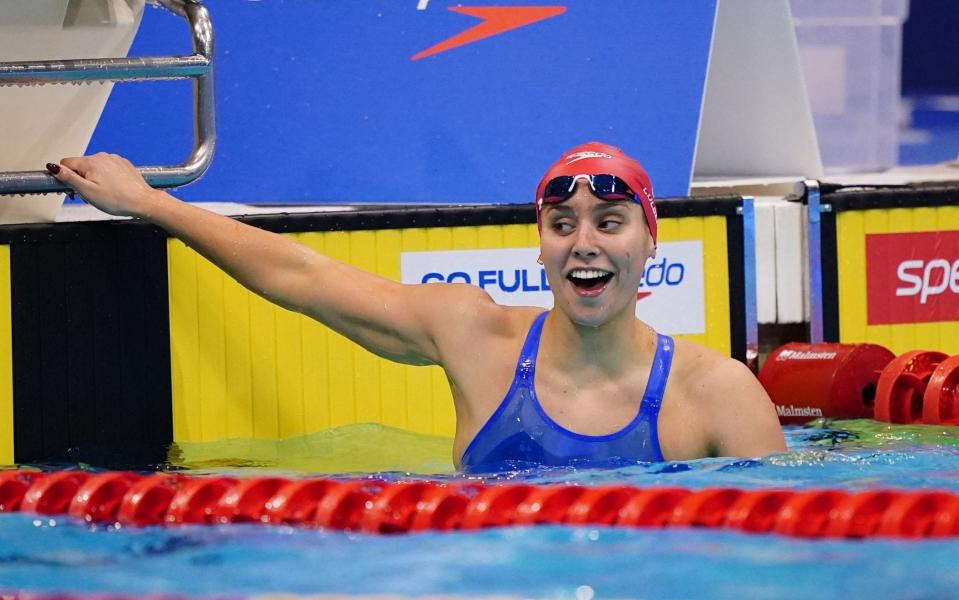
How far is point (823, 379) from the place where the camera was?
4164mm

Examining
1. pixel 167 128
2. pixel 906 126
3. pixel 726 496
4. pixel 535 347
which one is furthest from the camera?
pixel 906 126

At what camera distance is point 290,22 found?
16.7 ft

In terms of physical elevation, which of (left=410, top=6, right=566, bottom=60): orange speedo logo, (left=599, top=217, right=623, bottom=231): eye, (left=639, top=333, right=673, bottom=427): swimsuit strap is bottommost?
(left=639, top=333, right=673, bottom=427): swimsuit strap

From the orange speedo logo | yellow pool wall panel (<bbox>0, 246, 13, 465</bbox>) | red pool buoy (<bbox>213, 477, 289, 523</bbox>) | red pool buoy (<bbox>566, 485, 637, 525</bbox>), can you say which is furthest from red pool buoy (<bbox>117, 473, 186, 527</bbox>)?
the orange speedo logo

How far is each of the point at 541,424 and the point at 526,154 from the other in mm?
2120

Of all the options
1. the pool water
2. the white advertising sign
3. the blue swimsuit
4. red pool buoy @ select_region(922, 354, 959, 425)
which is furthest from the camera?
the white advertising sign

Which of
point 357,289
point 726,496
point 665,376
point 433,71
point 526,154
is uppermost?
point 433,71

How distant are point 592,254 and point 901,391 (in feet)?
5.23

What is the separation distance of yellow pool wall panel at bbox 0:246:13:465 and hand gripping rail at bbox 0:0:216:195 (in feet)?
1.27

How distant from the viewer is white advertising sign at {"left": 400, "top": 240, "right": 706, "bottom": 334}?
14.0 ft

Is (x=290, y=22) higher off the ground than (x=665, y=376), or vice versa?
(x=290, y=22)

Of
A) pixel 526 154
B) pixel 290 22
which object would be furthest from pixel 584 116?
pixel 290 22

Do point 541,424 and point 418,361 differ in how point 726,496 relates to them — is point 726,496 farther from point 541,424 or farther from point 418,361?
point 418,361

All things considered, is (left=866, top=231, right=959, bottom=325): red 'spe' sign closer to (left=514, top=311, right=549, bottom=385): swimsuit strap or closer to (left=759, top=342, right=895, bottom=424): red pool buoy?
(left=759, top=342, right=895, bottom=424): red pool buoy
